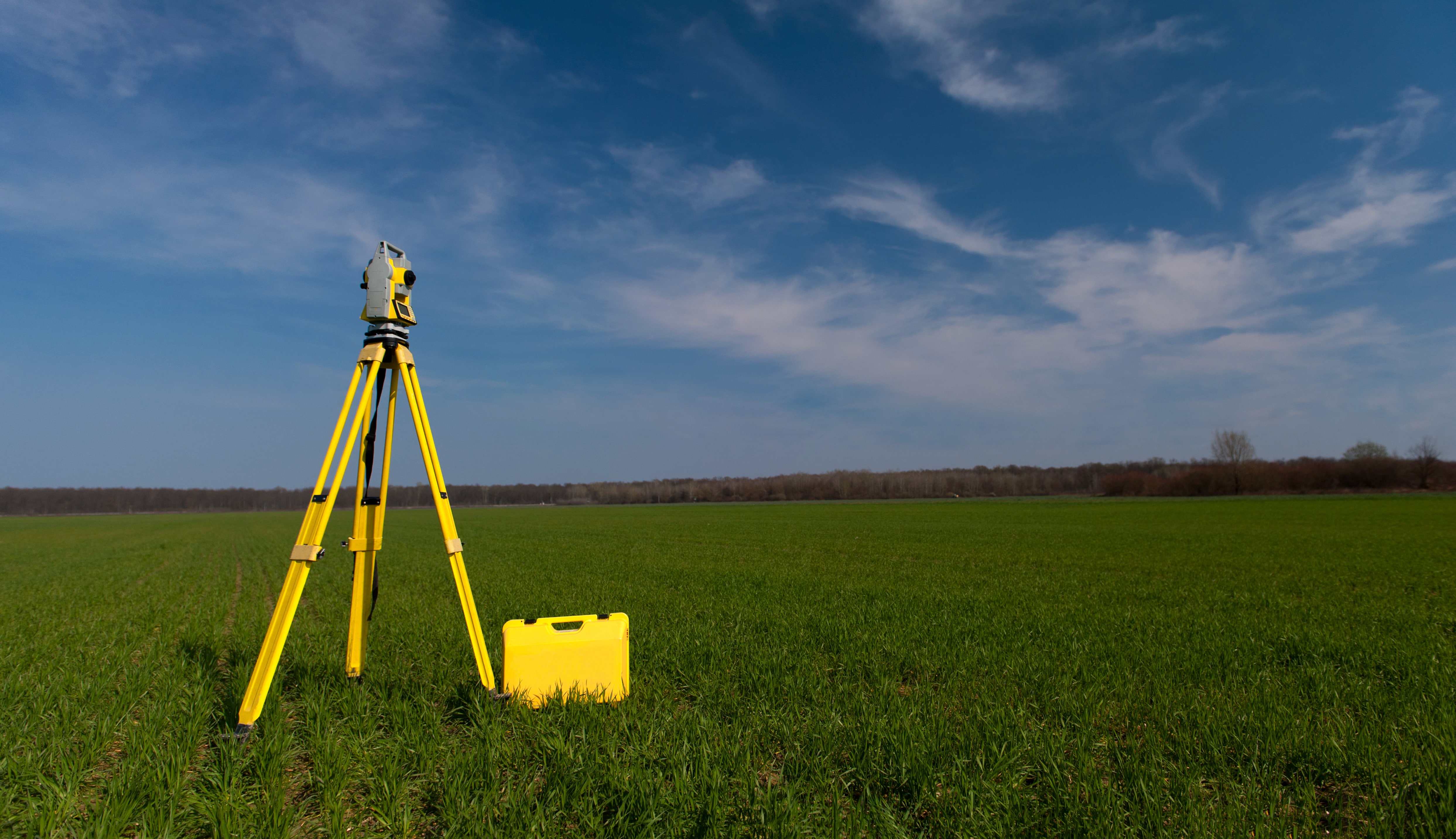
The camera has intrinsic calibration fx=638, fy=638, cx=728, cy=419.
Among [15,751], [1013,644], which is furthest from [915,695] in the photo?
[15,751]

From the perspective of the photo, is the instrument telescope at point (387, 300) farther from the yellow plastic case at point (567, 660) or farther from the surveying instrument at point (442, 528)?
the yellow plastic case at point (567, 660)

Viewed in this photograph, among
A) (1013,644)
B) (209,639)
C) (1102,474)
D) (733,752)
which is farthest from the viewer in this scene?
(1102,474)

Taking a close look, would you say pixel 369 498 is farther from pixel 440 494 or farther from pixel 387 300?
pixel 387 300

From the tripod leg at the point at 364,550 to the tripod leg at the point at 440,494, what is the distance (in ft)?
1.19

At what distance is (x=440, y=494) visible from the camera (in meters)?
4.77

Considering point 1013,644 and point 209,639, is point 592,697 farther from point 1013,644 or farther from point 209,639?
point 209,639

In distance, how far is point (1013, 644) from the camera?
274 inches

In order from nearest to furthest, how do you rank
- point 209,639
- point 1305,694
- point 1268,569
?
point 1305,694
point 209,639
point 1268,569

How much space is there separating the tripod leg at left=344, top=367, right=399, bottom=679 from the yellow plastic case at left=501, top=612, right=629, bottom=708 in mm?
1176

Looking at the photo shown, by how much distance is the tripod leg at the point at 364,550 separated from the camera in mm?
4961

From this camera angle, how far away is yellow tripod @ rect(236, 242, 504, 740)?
13.6 ft

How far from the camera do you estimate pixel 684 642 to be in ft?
22.9

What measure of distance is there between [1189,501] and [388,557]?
7262 centimetres

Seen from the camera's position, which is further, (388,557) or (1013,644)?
(388,557)
